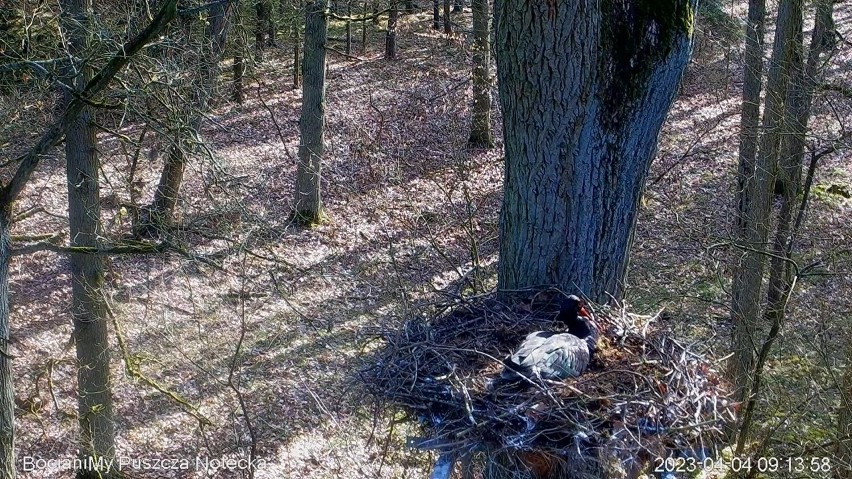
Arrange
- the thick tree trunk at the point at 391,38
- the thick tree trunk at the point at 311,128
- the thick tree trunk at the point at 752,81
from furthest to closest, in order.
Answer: the thick tree trunk at the point at 391,38 < the thick tree trunk at the point at 311,128 < the thick tree trunk at the point at 752,81

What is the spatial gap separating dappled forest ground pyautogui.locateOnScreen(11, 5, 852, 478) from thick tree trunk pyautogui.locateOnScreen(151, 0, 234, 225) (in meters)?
0.35

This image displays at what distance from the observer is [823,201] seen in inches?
585

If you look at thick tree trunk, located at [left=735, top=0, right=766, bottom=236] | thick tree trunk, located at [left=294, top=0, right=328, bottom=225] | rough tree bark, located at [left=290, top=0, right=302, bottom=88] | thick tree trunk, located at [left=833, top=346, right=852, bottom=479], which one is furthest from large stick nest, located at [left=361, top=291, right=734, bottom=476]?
rough tree bark, located at [left=290, top=0, right=302, bottom=88]

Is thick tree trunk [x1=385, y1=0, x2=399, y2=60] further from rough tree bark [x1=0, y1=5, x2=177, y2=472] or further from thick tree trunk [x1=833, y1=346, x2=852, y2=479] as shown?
thick tree trunk [x1=833, y1=346, x2=852, y2=479]

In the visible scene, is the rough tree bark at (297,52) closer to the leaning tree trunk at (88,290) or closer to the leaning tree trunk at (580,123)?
the leaning tree trunk at (88,290)

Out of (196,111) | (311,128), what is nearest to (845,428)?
(196,111)

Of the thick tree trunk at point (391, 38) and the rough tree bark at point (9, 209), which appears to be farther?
the thick tree trunk at point (391, 38)

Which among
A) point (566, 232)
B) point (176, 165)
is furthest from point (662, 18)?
point (176, 165)

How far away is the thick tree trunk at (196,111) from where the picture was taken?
7830mm

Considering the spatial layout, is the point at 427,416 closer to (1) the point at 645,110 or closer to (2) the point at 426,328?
(2) the point at 426,328

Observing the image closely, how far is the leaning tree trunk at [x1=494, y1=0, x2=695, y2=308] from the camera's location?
163 inches

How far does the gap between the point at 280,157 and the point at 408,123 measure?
3129 millimetres

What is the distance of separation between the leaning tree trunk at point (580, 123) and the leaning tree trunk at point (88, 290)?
5.71 metres

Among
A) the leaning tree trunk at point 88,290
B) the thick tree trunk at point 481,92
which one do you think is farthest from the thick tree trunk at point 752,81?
the leaning tree trunk at point 88,290
